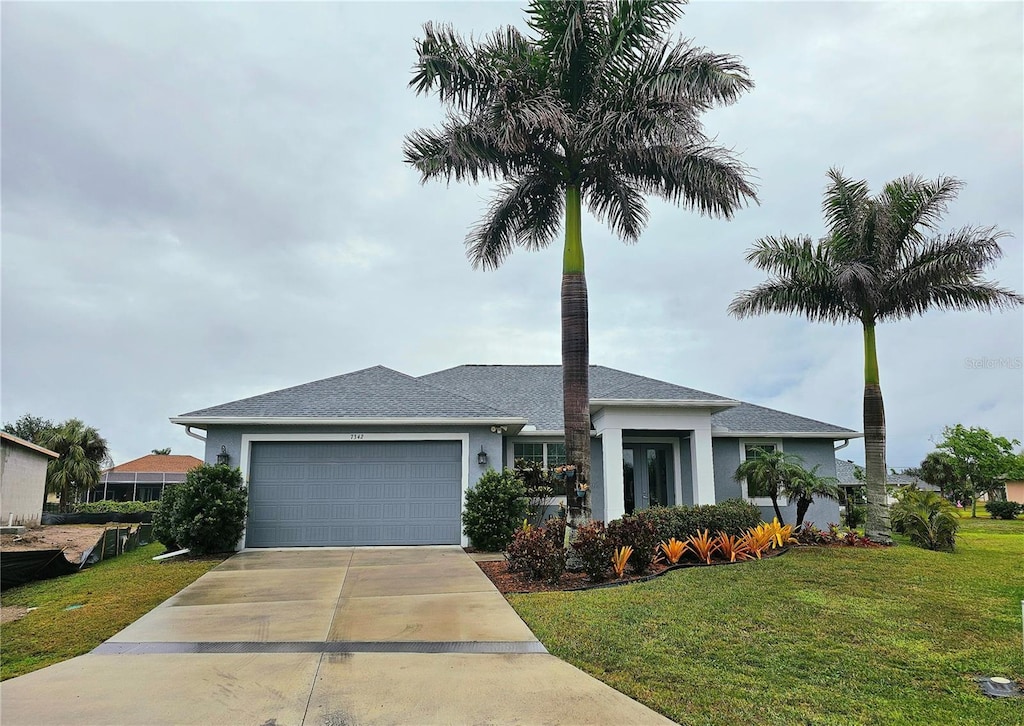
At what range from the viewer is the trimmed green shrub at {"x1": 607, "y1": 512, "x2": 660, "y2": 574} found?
32.5ft

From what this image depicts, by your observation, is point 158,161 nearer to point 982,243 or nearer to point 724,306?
point 724,306

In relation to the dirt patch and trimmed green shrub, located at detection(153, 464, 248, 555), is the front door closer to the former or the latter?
trimmed green shrub, located at detection(153, 464, 248, 555)

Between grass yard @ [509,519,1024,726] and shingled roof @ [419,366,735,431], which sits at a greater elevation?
shingled roof @ [419,366,735,431]

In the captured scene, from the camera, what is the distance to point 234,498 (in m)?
12.8

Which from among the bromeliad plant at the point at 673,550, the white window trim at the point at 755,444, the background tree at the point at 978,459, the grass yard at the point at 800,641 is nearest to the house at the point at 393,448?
the white window trim at the point at 755,444

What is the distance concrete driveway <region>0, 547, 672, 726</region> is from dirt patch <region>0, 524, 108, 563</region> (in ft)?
22.9

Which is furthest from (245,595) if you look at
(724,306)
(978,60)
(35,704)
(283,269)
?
(978,60)

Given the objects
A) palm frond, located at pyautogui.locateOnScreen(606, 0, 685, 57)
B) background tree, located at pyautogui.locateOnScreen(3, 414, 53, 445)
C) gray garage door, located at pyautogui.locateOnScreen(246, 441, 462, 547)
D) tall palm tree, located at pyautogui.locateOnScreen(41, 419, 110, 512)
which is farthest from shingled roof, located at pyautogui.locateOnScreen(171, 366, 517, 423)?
background tree, located at pyautogui.locateOnScreen(3, 414, 53, 445)

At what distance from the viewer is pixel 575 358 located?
11.5 metres

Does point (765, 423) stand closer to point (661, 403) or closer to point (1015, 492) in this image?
point (661, 403)

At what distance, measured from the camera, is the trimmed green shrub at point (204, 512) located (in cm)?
1233

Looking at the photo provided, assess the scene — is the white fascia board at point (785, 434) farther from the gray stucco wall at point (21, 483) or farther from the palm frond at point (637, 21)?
the gray stucco wall at point (21, 483)

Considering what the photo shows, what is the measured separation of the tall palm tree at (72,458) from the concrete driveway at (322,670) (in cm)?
2533

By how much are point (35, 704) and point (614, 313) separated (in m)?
16.7
